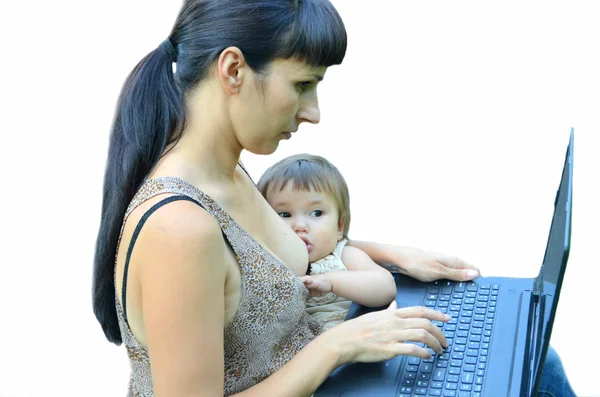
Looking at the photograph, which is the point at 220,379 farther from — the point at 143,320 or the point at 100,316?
the point at 100,316

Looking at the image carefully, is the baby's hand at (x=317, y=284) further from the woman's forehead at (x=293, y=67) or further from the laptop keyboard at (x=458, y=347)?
the woman's forehead at (x=293, y=67)

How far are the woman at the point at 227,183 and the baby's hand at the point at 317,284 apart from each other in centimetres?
16

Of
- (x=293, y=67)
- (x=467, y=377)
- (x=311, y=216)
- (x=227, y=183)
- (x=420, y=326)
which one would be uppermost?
(x=293, y=67)

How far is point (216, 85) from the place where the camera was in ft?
5.42

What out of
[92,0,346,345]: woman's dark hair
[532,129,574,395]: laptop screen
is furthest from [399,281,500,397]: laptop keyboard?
[92,0,346,345]: woman's dark hair

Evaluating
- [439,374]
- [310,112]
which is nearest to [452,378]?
[439,374]

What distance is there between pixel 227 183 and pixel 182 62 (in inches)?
10.4

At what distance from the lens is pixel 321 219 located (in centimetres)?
217

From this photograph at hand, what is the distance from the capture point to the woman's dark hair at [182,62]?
1624mm

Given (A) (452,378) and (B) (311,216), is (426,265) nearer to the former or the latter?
(B) (311,216)

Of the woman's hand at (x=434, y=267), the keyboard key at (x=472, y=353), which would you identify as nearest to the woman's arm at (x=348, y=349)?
the keyboard key at (x=472, y=353)

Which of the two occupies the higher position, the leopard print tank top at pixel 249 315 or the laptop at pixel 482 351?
the leopard print tank top at pixel 249 315

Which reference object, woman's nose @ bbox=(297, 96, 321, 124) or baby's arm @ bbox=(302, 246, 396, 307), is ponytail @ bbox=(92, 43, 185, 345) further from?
baby's arm @ bbox=(302, 246, 396, 307)

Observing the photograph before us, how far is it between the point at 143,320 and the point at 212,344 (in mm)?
144
